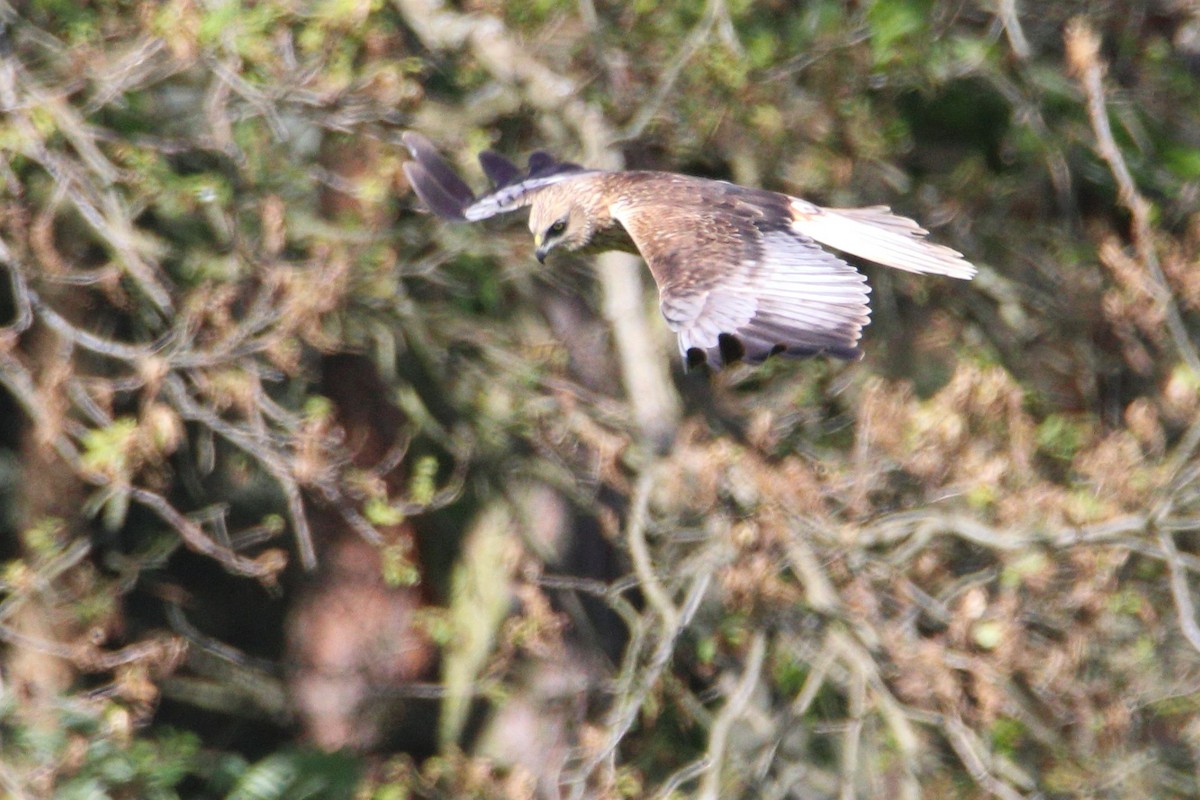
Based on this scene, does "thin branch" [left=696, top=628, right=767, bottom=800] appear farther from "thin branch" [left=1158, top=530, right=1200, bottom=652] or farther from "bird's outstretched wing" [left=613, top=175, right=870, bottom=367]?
"bird's outstretched wing" [left=613, top=175, right=870, bottom=367]

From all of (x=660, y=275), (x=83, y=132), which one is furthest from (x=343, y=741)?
(x=660, y=275)

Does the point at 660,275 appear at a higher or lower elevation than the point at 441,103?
higher

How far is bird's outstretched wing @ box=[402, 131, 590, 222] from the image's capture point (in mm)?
5746

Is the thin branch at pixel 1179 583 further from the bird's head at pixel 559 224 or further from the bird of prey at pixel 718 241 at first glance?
the bird's head at pixel 559 224

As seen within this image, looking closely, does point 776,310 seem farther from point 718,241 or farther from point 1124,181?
point 1124,181

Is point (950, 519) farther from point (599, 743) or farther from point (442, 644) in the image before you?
point (442, 644)

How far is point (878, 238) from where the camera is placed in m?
5.46

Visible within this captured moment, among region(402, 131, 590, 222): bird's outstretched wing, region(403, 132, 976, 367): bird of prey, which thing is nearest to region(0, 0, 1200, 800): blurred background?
region(402, 131, 590, 222): bird's outstretched wing

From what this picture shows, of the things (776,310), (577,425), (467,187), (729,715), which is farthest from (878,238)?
(729,715)

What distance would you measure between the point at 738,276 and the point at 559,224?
3.82 feet

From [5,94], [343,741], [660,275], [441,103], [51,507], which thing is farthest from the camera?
[343,741]

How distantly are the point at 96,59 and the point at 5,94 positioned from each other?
0.36 metres

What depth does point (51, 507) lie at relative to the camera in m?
6.35

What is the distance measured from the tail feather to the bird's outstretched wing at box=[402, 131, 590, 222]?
2.84 feet
